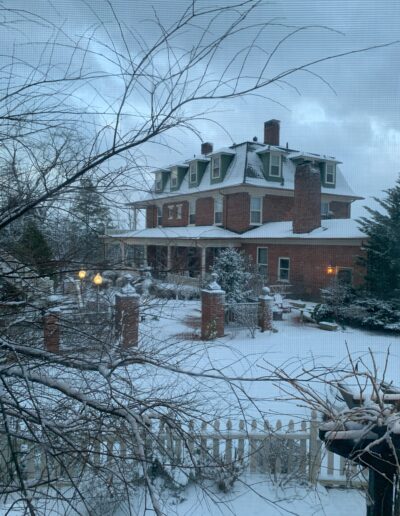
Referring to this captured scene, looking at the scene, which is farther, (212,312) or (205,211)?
(205,211)

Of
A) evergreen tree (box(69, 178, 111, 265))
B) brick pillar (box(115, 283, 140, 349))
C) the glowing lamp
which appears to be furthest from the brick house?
evergreen tree (box(69, 178, 111, 265))

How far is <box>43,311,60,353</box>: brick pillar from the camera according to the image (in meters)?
1.64

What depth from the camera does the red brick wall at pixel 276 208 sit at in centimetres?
1427

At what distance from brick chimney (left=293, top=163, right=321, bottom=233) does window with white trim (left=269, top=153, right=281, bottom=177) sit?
2.57 meters

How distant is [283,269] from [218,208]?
4119 millimetres

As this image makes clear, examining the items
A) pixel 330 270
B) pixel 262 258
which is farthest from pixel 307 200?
pixel 262 258

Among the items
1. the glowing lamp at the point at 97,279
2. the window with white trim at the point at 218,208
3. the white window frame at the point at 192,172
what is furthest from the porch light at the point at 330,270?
the glowing lamp at the point at 97,279

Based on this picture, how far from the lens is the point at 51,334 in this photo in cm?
172

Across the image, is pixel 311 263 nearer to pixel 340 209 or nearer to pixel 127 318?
pixel 340 209

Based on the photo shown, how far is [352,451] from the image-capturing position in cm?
120

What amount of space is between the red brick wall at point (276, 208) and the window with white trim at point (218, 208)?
1789 mm

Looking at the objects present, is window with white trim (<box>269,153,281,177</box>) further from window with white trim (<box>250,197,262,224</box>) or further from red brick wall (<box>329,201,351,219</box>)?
red brick wall (<box>329,201,351,219</box>)

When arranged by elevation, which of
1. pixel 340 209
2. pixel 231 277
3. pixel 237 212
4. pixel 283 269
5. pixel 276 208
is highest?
pixel 340 209

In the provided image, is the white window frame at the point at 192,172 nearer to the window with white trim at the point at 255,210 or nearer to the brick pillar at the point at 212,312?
the window with white trim at the point at 255,210
